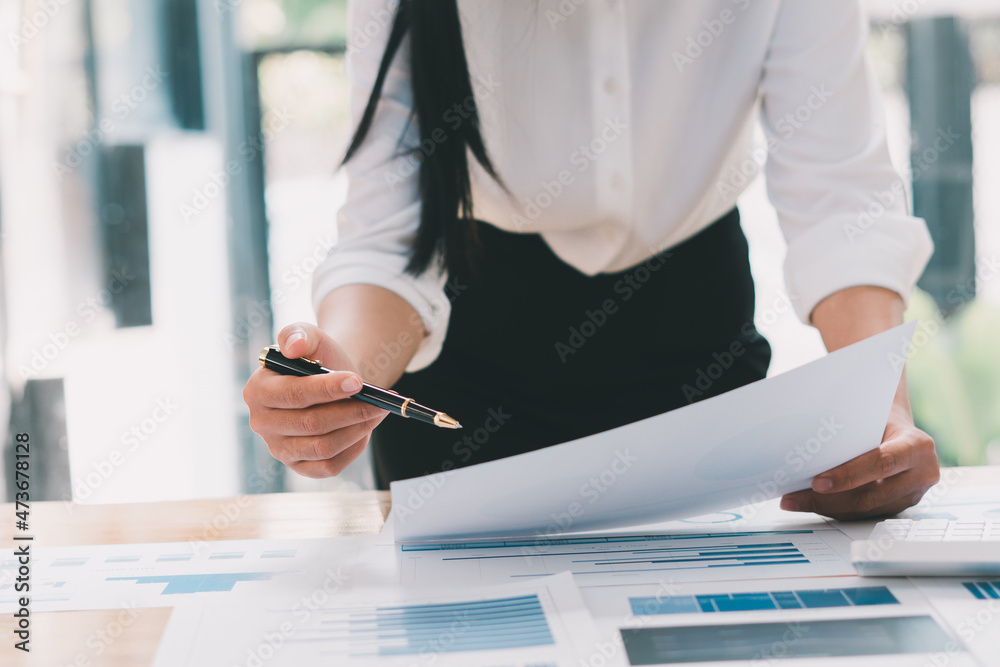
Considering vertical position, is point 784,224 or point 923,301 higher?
point 784,224

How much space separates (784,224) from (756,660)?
0.60m

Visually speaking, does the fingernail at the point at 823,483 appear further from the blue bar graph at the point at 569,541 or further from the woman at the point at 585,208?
the woman at the point at 585,208

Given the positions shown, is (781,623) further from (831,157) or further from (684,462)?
(831,157)

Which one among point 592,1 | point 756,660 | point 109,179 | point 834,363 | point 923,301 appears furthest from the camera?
point 923,301

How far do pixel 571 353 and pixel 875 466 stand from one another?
15.1 inches

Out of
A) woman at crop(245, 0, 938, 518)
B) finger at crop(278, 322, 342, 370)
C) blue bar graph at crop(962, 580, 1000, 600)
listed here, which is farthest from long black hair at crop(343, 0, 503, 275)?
blue bar graph at crop(962, 580, 1000, 600)

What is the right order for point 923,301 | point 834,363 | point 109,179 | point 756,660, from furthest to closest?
point 923,301, point 109,179, point 834,363, point 756,660

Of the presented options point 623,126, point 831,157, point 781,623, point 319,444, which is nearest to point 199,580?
point 319,444

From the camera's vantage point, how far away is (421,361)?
2.97ft

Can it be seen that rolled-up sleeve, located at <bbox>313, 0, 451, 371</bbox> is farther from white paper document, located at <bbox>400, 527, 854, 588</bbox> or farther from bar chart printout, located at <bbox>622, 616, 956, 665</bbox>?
bar chart printout, located at <bbox>622, 616, 956, 665</bbox>

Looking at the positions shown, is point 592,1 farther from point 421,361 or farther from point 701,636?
point 701,636

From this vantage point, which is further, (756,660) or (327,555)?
(327,555)

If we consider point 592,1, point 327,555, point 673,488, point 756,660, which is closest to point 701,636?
point 756,660

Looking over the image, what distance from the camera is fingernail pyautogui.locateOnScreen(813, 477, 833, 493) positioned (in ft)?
1.92
